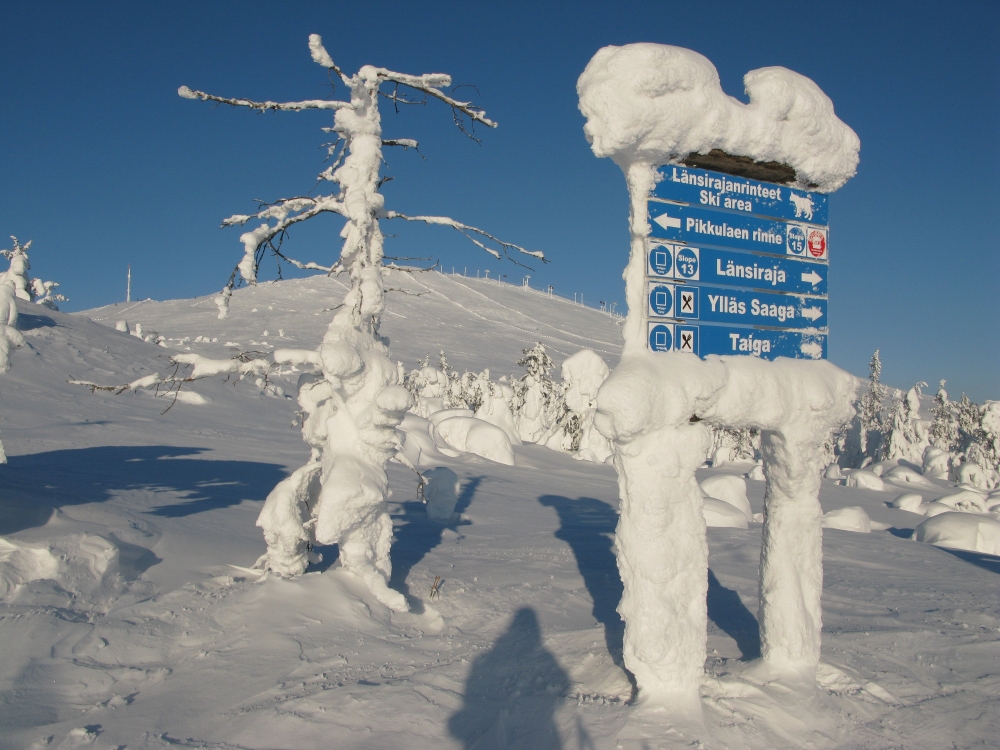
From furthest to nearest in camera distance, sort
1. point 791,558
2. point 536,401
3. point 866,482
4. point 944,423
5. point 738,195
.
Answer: point 944,423, point 536,401, point 866,482, point 791,558, point 738,195

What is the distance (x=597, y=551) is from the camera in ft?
26.6

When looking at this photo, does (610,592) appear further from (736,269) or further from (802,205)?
(802,205)

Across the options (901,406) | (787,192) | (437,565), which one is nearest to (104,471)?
(437,565)

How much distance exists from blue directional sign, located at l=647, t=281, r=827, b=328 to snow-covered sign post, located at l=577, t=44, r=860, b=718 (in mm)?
11

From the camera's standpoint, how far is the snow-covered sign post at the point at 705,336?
367 cm

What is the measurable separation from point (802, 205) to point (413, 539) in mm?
6371

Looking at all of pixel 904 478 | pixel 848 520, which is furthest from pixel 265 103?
pixel 904 478

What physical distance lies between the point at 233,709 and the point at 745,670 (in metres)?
3.35

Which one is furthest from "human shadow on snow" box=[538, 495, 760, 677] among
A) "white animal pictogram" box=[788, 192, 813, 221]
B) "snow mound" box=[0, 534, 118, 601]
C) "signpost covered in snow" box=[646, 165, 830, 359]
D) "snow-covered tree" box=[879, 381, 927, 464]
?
"snow-covered tree" box=[879, 381, 927, 464]

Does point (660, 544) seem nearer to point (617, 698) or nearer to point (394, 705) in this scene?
point (617, 698)

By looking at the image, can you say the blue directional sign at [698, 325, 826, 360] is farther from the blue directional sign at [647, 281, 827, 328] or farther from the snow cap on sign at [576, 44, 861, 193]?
the snow cap on sign at [576, 44, 861, 193]

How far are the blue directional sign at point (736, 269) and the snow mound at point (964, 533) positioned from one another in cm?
767

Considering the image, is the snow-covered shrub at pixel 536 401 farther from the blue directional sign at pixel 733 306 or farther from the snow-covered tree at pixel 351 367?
the blue directional sign at pixel 733 306

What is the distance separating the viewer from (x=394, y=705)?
3752 millimetres
